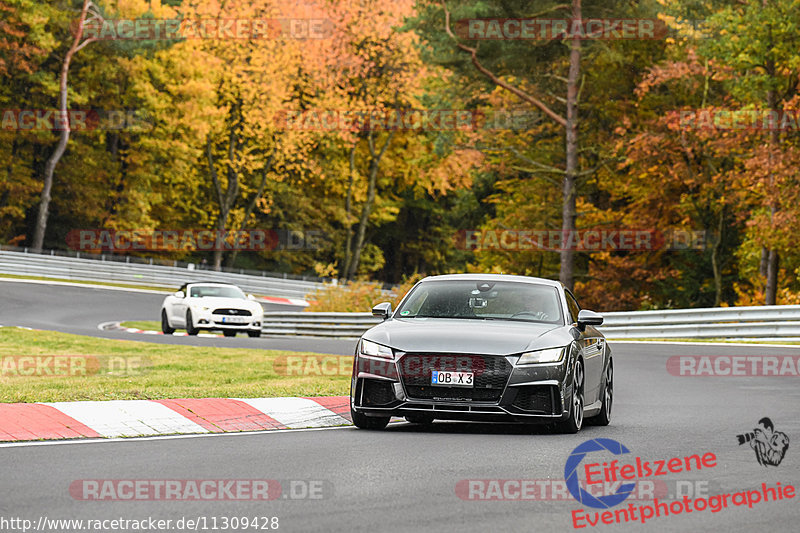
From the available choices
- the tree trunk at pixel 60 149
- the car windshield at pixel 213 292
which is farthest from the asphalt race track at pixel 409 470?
the tree trunk at pixel 60 149

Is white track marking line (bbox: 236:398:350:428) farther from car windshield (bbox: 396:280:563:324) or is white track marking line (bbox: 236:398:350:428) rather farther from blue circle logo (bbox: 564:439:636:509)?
blue circle logo (bbox: 564:439:636:509)

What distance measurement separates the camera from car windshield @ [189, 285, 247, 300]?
109 feet

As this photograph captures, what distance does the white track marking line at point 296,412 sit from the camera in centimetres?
1220

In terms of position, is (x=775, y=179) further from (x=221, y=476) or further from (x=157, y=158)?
(x=157, y=158)

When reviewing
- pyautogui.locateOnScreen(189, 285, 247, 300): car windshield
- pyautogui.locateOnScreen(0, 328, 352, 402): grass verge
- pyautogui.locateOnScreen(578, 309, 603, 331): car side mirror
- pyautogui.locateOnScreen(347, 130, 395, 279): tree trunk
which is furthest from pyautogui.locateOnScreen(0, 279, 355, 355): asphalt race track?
pyautogui.locateOnScreen(347, 130, 395, 279): tree trunk

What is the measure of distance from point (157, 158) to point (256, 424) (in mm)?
55613

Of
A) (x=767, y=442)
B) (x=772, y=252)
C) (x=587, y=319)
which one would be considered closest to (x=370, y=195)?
(x=772, y=252)

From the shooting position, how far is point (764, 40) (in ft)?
119

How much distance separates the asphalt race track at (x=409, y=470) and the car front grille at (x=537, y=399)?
270 mm

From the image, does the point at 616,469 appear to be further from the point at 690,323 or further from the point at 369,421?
the point at 690,323

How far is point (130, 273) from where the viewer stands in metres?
57.1

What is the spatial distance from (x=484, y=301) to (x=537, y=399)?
5.47 ft

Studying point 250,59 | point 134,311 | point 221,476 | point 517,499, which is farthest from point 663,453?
point 250,59

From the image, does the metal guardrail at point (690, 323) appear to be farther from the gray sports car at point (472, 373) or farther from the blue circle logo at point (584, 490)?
the blue circle logo at point (584, 490)
